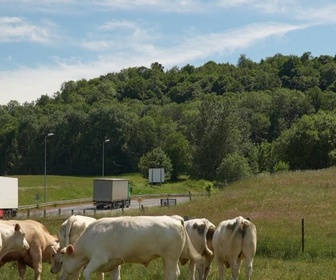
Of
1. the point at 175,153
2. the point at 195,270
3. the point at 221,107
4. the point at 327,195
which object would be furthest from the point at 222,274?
the point at 175,153

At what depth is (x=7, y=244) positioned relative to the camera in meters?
16.0

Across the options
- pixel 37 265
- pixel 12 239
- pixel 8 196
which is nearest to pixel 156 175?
pixel 8 196

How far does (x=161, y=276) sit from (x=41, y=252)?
3287 millimetres

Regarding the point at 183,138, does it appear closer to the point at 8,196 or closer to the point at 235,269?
the point at 8,196

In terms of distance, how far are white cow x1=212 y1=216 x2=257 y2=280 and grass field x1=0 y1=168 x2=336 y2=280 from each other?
0.90 metres

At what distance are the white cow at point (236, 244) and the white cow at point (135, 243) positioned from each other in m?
3.17

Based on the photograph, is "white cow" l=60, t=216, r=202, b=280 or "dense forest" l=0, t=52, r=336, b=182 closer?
"white cow" l=60, t=216, r=202, b=280

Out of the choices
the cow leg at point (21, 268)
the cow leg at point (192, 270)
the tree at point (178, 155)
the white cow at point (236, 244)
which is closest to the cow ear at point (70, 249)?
the cow leg at point (21, 268)

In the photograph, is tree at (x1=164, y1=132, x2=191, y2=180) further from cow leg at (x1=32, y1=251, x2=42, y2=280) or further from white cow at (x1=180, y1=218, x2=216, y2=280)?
cow leg at (x1=32, y1=251, x2=42, y2=280)

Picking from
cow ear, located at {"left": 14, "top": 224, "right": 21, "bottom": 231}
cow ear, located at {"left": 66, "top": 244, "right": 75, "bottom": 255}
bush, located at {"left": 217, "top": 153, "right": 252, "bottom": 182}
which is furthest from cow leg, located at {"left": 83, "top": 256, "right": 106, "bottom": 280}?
bush, located at {"left": 217, "top": 153, "right": 252, "bottom": 182}

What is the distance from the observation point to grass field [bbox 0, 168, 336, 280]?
18.4 m

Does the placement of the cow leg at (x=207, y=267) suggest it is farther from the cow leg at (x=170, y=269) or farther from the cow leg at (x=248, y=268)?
→ the cow leg at (x=170, y=269)

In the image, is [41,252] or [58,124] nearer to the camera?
[41,252]

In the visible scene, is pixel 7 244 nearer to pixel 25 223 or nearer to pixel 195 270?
pixel 25 223
